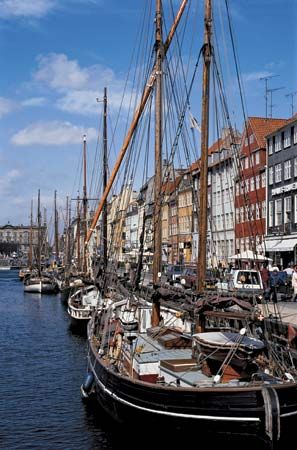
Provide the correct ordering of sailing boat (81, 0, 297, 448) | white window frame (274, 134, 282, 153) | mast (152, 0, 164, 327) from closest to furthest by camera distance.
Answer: sailing boat (81, 0, 297, 448)
mast (152, 0, 164, 327)
white window frame (274, 134, 282, 153)

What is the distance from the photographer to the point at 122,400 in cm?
1892

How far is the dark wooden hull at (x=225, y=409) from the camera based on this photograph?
1521cm

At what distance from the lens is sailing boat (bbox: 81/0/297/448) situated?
15.4m

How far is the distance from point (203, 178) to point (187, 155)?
241 inches

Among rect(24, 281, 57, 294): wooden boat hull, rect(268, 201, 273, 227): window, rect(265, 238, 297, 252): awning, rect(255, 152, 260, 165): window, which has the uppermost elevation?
rect(255, 152, 260, 165): window

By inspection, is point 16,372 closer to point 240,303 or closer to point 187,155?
point 187,155

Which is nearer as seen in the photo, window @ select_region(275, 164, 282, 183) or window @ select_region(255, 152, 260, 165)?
window @ select_region(275, 164, 282, 183)

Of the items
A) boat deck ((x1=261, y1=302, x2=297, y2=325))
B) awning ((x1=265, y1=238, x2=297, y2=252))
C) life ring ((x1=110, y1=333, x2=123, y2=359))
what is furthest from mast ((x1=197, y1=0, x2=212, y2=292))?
awning ((x1=265, y1=238, x2=297, y2=252))

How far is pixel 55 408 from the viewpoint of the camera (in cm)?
2430

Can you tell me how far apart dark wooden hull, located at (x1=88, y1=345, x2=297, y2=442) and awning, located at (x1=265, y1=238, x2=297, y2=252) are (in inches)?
1767

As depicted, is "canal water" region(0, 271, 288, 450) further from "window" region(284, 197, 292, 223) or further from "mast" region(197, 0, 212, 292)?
"window" region(284, 197, 292, 223)

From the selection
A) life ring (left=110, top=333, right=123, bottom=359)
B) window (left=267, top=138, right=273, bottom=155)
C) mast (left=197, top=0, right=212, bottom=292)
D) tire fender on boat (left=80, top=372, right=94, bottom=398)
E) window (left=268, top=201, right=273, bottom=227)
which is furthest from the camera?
window (left=267, top=138, right=273, bottom=155)

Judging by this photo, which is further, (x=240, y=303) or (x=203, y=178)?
(x=203, y=178)

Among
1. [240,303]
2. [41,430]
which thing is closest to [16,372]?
[41,430]
